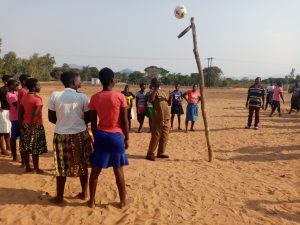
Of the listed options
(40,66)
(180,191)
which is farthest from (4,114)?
(40,66)

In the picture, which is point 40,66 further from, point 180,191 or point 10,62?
point 180,191

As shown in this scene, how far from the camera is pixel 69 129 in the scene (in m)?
4.70

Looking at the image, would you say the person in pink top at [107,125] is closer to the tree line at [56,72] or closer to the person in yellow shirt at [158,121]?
the person in yellow shirt at [158,121]

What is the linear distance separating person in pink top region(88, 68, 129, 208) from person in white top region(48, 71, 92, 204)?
231 mm

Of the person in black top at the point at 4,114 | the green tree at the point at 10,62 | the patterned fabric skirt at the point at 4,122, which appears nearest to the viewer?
the person in black top at the point at 4,114

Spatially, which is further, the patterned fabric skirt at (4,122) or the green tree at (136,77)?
the green tree at (136,77)

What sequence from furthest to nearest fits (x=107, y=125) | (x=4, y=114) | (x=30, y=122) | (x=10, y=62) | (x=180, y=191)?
(x=10, y=62) → (x=4, y=114) → (x=30, y=122) → (x=180, y=191) → (x=107, y=125)

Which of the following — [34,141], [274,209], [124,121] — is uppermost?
[124,121]

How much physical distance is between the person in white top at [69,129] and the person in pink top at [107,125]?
231 mm

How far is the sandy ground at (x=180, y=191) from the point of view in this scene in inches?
178

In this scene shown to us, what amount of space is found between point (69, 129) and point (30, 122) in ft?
5.01

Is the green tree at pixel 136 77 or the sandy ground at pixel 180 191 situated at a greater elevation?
the green tree at pixel 136 77

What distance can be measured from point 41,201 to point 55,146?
0.91m

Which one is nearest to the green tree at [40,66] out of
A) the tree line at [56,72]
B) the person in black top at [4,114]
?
the tree line at [56,72]
